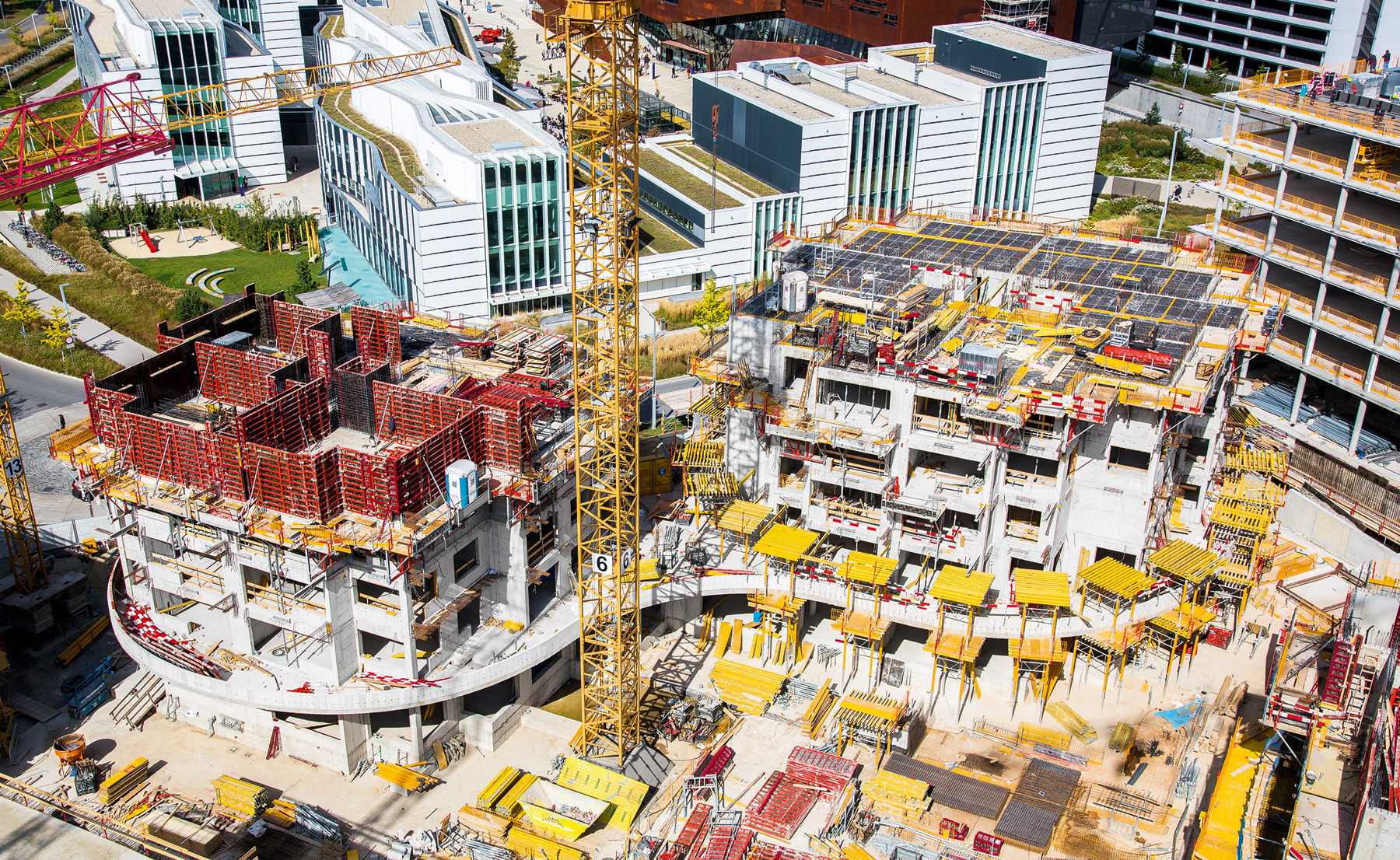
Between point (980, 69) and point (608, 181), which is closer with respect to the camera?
point (608, 181)

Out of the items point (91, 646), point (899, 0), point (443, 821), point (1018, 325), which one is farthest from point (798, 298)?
point (899, 0)

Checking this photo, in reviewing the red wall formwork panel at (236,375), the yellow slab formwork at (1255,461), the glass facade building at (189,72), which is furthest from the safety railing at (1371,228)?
the glass facade building at (189,72)

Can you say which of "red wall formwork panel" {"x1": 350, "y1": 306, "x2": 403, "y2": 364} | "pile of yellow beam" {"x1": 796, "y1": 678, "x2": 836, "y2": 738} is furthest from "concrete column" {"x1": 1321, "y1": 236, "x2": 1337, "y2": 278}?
"red wall formwork panel" {"x1": 350, "y1": 306, "x2": 403, "y2": 364}

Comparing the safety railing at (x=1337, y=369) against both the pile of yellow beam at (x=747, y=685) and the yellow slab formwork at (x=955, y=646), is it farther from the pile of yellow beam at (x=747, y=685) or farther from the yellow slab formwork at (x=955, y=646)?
the pile of yellow beam at (x=747, y=685)

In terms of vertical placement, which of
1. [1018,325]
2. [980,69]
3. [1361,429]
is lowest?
[1361,429]

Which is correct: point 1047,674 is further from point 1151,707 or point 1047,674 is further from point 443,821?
point 443,821

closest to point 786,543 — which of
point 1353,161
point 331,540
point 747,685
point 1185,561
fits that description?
point 747,685

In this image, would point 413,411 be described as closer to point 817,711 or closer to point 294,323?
point 294,323

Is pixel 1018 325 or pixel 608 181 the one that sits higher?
pixel 608 181
